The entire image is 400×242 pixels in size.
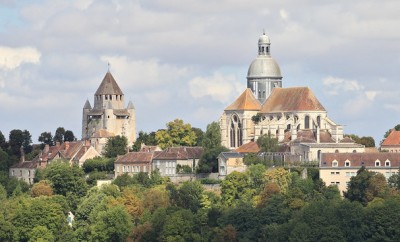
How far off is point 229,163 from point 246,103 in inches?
473

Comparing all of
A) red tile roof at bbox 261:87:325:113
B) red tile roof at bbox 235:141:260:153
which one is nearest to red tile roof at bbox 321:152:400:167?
red tile roof at bbox 235:141:260:153

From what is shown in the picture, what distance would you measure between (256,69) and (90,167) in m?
14.6

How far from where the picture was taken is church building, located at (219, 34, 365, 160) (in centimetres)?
12212

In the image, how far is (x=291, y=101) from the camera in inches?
5012

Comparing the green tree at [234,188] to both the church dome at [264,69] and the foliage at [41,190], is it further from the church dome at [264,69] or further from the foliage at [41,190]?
the church dome at [264,69]

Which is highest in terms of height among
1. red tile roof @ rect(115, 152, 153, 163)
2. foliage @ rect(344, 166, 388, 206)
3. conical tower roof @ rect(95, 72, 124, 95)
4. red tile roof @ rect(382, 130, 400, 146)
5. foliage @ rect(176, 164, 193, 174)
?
conical tower roof @ rect(95, 72, 124, 95)

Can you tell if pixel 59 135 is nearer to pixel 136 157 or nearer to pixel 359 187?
pixel 136 157

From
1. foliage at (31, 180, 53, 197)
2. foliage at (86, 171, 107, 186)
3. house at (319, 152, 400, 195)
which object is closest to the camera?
house at (319, 152, 400, 195)

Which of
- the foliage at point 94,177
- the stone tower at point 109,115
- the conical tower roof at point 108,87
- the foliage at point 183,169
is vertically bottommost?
the foliage at point 94,177

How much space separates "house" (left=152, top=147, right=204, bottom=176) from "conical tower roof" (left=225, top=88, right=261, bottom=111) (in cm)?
627

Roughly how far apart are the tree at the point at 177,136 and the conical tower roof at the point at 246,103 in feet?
13.0

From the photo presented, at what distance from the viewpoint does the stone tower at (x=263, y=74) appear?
132125 mm

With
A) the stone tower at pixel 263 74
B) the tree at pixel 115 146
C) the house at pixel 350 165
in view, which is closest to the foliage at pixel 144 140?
the tree at pixel 115 146

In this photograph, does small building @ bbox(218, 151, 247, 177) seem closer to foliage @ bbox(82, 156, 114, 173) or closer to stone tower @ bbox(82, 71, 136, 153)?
A: foliage @ bbox(82, 156, 114, 173)
